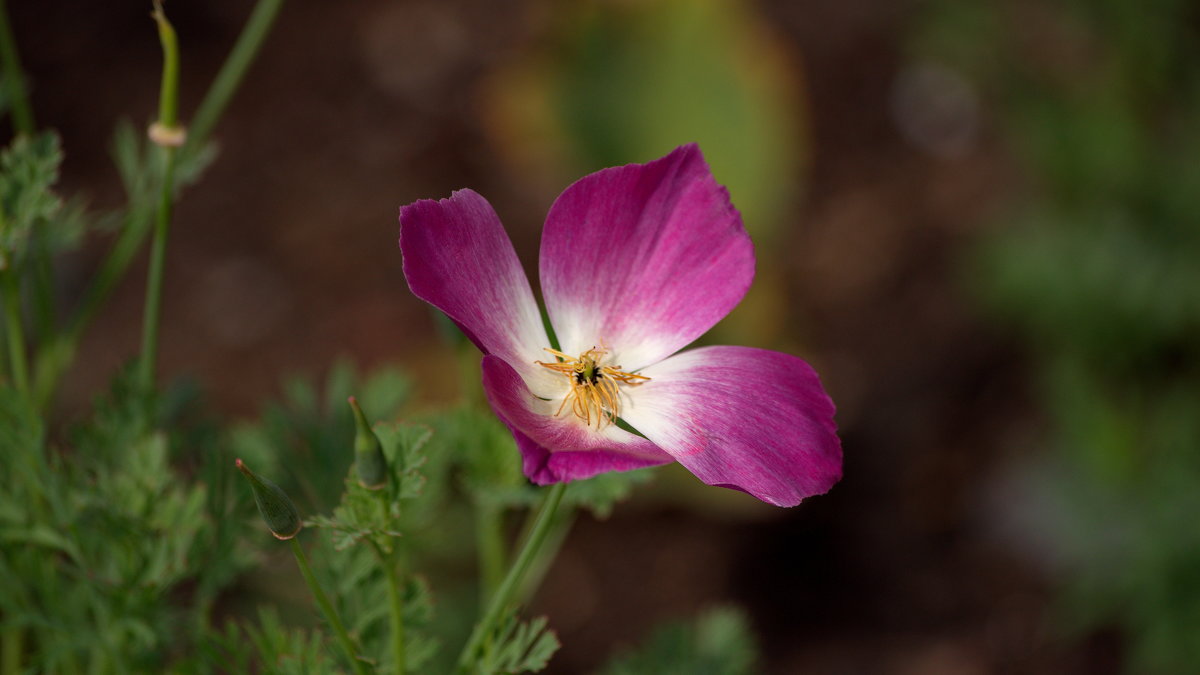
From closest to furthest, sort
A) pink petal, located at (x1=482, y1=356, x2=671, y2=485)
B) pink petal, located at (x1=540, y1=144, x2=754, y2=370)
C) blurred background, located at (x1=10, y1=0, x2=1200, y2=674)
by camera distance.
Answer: pink petal, located at (x1=482, y1=356, x2=671, y2=485), pink petal, located at (x1=540, y1=144, x2=754, y2=370), blurred background, located at (x1=10, y1=0, x2=1200, y2=674)

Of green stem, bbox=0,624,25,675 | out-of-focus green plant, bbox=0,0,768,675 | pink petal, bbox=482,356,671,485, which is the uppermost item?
pink petal, bbox=482,356,671,485

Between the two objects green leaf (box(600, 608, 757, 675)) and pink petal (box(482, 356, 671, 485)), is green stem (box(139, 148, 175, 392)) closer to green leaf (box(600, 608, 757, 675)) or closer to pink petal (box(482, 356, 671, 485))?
pink petal (box(482, 356, 671, 485))

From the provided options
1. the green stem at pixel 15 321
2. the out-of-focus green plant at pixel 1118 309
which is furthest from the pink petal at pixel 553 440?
the out-of-focus green plant at pixel 1118 309

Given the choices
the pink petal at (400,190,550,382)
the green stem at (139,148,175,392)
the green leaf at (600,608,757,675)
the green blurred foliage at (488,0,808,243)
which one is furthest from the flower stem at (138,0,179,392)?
the green blurred foliage at (488,0,808,243)

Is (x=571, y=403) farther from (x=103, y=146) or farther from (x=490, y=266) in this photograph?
(x=103, y=146)

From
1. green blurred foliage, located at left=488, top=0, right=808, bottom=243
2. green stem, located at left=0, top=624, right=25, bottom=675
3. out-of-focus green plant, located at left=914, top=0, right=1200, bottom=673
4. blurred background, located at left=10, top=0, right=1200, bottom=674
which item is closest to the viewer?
green stem, located at left=0, top=624, right=25, bottom=675

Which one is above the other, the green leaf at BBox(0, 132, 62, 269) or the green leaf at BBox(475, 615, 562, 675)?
the green leaf at BBox(0, 132, 62, 269)
